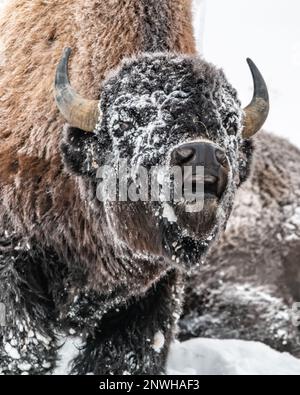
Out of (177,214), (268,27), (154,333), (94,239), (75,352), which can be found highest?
(177,214)

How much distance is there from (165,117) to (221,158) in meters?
0.41

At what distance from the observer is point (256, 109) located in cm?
434

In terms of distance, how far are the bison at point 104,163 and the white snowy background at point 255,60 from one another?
35.7 inches

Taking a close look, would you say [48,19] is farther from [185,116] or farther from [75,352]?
[75,352]

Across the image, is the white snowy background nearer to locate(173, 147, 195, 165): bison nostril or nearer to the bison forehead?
the bison forehead

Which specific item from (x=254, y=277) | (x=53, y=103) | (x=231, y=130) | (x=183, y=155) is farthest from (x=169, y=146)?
(x=254, y=277)

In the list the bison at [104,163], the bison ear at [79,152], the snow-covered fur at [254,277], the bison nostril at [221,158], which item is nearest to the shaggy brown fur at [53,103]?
the bison at [104,163]

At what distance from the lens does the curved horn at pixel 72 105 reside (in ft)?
13.4

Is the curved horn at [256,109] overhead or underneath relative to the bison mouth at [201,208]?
overhead

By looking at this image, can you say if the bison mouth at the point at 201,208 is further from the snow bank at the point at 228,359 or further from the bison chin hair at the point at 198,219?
the snow bank at the point at 228,359

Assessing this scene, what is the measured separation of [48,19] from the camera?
16.2ft

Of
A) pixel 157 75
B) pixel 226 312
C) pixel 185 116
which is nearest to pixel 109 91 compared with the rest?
pixel 157 75

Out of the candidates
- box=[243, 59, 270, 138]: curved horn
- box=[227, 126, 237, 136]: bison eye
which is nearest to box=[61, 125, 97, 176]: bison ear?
box=[227, 126, 237, 136]: bison eye
